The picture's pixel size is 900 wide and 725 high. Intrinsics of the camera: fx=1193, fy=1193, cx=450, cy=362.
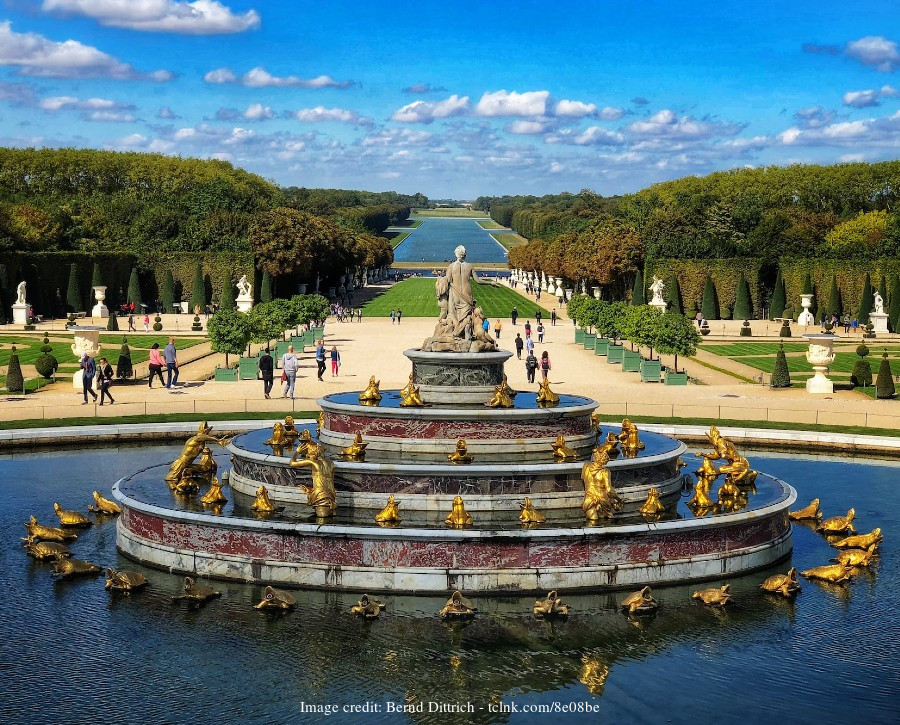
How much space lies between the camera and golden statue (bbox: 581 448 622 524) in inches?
862

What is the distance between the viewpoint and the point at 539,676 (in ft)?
55.9

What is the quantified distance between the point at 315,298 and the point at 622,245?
3878 centimetres

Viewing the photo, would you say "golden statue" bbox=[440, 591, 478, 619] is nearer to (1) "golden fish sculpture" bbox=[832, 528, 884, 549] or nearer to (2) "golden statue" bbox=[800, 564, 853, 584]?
(2) "golden statue" bbox=[800, 564, 853, 584]

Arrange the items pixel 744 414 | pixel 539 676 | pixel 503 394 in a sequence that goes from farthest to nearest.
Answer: pixel 744 414 → pixel 503 394 → pixel 539 676

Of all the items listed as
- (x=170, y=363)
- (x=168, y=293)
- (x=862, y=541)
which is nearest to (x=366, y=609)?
(x=862, y=541)

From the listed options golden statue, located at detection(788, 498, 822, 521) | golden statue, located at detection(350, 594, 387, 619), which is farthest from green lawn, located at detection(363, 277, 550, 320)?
golden statue, located at detection(350, 594, 387, 619)

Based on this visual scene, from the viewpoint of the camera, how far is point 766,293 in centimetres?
9931

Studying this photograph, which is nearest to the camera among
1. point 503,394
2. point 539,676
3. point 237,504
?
point 539,676

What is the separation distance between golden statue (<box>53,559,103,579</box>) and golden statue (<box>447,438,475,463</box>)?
716 centimetres

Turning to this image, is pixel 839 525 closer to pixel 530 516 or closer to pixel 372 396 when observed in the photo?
pixel 530 516

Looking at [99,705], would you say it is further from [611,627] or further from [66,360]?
[66,360]

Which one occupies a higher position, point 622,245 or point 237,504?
point 622,245

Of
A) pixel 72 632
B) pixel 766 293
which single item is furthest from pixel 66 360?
pixel 766 293

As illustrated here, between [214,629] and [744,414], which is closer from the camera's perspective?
[214,629]
